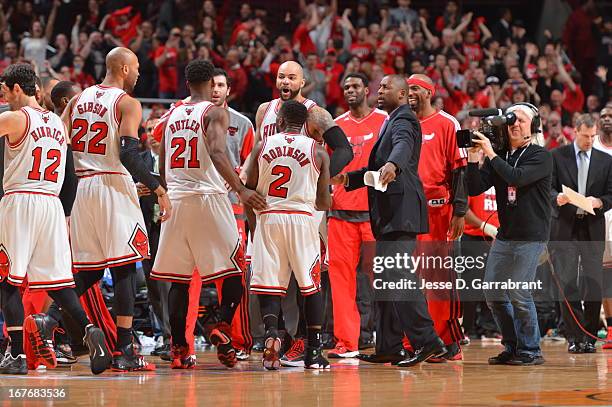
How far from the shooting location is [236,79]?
658 inches

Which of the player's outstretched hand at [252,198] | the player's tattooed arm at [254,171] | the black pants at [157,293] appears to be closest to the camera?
the player's outstretched hand at [252,198]

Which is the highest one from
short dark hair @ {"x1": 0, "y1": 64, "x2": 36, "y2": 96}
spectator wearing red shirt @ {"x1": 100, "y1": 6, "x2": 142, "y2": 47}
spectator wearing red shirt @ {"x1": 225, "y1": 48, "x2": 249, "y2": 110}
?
spectator wearing red shirt @ {"x1": 100, "y1": 6, "x2": 142, "y2": 47}

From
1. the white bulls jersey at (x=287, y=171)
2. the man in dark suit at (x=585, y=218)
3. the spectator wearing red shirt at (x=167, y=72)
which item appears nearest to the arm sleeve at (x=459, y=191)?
the white bulls jersey at (x=287, y=171)

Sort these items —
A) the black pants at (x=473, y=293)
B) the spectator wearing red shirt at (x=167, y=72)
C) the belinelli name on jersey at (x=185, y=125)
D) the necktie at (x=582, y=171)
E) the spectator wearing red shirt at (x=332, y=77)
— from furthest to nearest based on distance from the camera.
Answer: the spectator wearing red shirt at (x=332, y=77), the spectator wearing red shirt at (x=167, y=72), the black pants at (x=473, y=293), the necktie at (x=582, y=171), the belinelli name on jersey at (x=185, y=125)

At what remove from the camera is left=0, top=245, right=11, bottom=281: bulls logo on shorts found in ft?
25.6

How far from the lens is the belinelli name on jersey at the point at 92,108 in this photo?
821cm

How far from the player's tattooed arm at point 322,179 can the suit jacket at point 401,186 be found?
0.40m

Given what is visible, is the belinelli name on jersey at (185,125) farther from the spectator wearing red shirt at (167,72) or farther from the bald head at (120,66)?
the spectator wearing red shirt at (167,72)

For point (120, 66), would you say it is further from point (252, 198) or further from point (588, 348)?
point (588, 348)

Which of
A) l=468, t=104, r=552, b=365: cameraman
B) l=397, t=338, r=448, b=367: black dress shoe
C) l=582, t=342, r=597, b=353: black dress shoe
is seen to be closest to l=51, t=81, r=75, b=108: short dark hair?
l=468, t=104, r=552, b=365: cameraman

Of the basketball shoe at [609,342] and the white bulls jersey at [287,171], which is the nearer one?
the white bulls jersey at [287,171]

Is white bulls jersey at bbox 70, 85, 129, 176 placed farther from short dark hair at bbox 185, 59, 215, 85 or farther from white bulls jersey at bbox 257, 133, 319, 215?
white bulls jersey at bbox 257, 133, 319, 215

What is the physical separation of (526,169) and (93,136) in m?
3.57

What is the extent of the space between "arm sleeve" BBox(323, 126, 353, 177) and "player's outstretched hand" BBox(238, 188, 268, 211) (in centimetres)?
67
